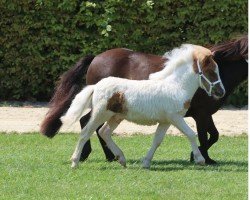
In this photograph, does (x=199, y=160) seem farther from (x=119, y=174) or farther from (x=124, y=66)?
(x=124, y=66)

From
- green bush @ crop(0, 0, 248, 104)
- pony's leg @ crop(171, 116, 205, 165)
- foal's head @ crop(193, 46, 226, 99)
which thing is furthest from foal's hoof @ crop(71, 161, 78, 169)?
green bush @ crop(0, 0, 248, 104)

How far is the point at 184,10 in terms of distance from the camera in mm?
17031

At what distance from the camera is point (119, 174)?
9.78 metres

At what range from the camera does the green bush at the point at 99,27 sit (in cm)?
1700

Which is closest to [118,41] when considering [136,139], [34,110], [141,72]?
[34,110]

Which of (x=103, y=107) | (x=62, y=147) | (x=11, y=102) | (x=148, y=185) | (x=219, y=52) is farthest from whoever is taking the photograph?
(x=11, y=102)

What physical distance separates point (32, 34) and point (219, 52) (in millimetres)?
6913

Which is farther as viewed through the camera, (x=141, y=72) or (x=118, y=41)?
(x=118, y=41)

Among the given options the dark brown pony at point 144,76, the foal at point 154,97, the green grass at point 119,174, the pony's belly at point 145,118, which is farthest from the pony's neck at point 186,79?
the green grass at point 119,174

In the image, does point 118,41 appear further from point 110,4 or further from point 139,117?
point 139,117

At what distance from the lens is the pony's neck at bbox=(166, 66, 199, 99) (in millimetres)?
10367

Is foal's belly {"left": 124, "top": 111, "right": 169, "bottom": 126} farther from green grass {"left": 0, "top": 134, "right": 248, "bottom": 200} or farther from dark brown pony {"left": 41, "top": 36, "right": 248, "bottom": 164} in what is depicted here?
dark brown pony {"left": 41, "top": 36, "right": 248, "bottom": 164}

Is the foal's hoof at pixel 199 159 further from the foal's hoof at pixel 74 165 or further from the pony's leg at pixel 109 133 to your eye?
the foal's hoof at pixel 74 165

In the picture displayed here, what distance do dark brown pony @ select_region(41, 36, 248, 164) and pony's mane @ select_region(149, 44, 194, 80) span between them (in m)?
0.62
